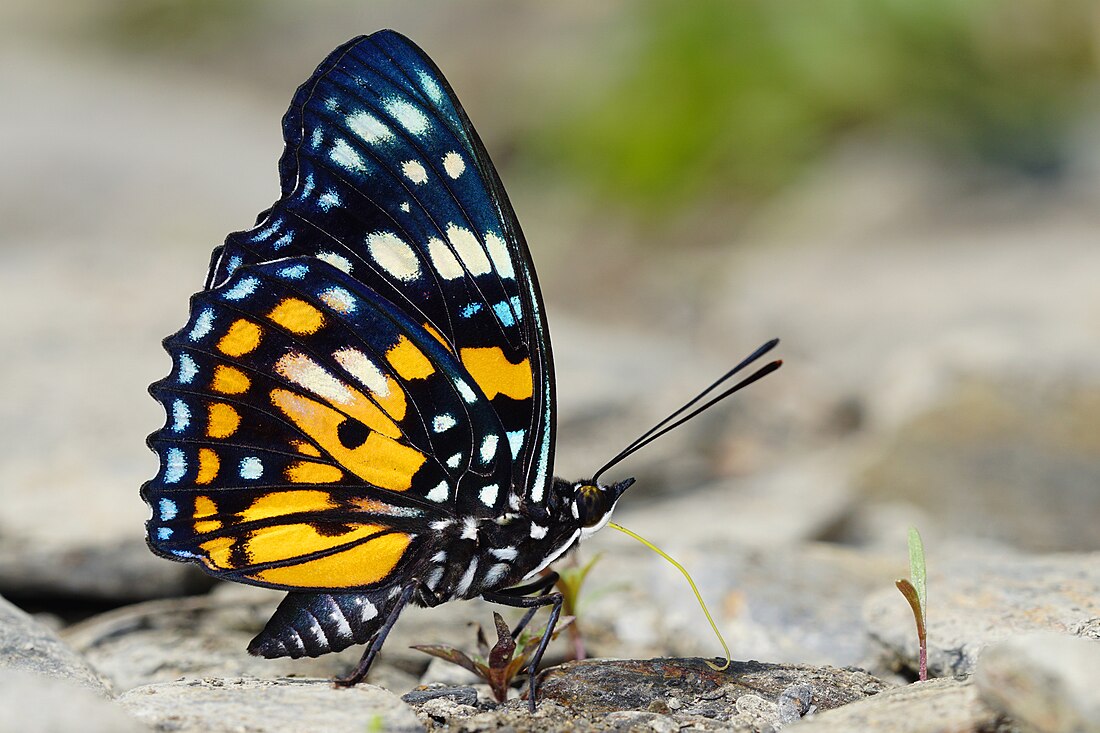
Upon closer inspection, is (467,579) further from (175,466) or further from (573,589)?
(175,466)

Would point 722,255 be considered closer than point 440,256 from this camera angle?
No

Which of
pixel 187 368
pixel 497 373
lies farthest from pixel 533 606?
pixel 187 368

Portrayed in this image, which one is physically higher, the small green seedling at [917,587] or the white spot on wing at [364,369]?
the white spot on wing at [364,369]

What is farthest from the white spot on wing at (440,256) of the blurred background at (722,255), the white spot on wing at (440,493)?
the blurred background at (722,255)

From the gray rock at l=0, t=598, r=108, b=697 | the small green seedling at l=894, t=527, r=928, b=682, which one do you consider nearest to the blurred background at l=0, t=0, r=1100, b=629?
Answer: the gray rock at l=0, t=598, r=108, b=697

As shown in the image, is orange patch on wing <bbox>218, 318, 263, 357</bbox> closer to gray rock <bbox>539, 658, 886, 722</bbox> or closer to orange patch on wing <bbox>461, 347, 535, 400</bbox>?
orange patch on wing <bbox>461, 347, 535, 400</bbox>

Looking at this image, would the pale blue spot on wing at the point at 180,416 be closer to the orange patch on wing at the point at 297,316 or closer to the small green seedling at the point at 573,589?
the orange patch on wing at the point at 297,316

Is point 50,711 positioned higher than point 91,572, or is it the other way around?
point 91,572
